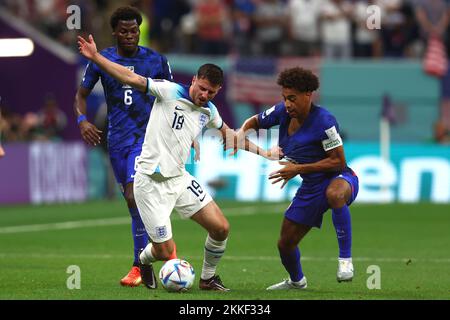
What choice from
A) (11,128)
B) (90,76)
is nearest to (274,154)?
(90,76)

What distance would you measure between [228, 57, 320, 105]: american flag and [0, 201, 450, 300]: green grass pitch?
337 centimetres

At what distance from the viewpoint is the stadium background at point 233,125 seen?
22.8m

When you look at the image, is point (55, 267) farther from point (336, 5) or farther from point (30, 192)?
point (336, 5)

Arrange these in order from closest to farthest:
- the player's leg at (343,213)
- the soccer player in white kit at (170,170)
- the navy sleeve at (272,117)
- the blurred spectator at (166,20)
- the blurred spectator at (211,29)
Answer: the soccer player in white kit at (170,170), the player's leg at (343,213), the navy sleeve at (272,117), the blurred spectator at (211,29), the blurred spectator at (166,20)

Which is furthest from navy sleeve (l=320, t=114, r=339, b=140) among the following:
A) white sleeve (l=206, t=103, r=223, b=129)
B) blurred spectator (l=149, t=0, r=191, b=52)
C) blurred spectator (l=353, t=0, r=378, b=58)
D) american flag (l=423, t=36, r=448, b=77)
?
blurred spectator (l=149, t=0, r=191, b=52)

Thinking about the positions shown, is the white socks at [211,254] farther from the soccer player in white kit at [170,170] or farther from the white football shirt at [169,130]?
the white football shirt at [169,130]

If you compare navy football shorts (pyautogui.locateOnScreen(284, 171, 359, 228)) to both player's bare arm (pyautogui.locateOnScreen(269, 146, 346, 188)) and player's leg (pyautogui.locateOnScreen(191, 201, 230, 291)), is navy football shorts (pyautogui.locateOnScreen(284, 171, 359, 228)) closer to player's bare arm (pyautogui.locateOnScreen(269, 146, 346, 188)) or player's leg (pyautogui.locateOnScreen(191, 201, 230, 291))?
player's bare arm (pyautogui.locateOnScreen(269, 146, 346, 188))

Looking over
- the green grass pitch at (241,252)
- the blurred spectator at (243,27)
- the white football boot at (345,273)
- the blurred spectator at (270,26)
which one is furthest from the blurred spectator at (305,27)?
the white football boot at (345,273)

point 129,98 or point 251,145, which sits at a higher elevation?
point 129,98

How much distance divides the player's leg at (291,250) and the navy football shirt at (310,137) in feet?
1.52

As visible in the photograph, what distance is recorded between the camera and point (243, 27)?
29422mm

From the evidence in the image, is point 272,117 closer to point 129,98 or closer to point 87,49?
point 129,98

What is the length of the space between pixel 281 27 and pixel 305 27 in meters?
0.82

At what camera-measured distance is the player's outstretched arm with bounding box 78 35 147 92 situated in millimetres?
10320
